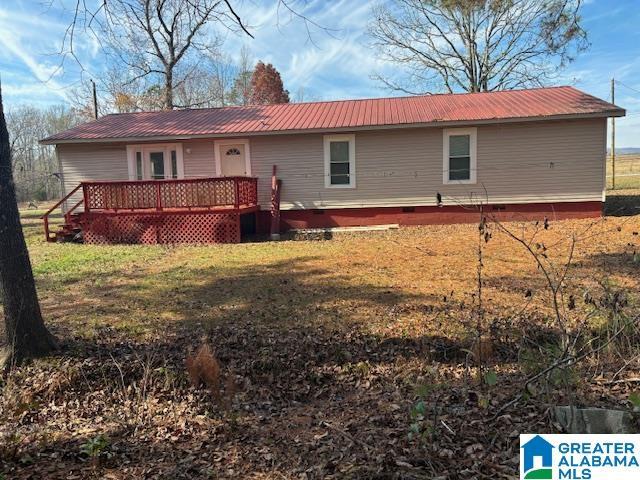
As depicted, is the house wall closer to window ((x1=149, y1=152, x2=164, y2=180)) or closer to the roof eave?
the roof eave

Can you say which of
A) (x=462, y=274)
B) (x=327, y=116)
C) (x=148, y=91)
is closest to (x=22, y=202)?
(x=148, y=91)

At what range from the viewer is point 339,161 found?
14422 millimetres

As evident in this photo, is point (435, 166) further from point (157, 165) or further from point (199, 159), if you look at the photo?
point (157, 165)

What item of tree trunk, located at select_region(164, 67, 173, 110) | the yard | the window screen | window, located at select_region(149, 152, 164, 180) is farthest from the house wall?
→ tree trunk, located at select_region(164, 67, 173, 110)

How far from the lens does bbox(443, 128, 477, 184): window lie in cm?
1380

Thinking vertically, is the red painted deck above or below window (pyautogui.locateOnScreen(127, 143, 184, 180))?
below

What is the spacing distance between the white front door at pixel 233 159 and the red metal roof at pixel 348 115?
59 centimetres

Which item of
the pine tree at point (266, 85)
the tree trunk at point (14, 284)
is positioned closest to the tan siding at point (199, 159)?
the tree trunk at point (14, 284)

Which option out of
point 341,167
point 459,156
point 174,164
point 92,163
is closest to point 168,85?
point 92,163

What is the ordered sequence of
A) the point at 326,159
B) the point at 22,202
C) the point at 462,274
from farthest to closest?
the point at 22,202 → the point at 326,159 → the point at 462,274

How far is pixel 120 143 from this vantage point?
49.3 feet

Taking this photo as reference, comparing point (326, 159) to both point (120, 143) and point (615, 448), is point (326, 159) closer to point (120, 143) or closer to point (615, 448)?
point (120, 143)

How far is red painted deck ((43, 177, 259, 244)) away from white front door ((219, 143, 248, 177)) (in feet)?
4.66

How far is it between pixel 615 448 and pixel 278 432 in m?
2.03
